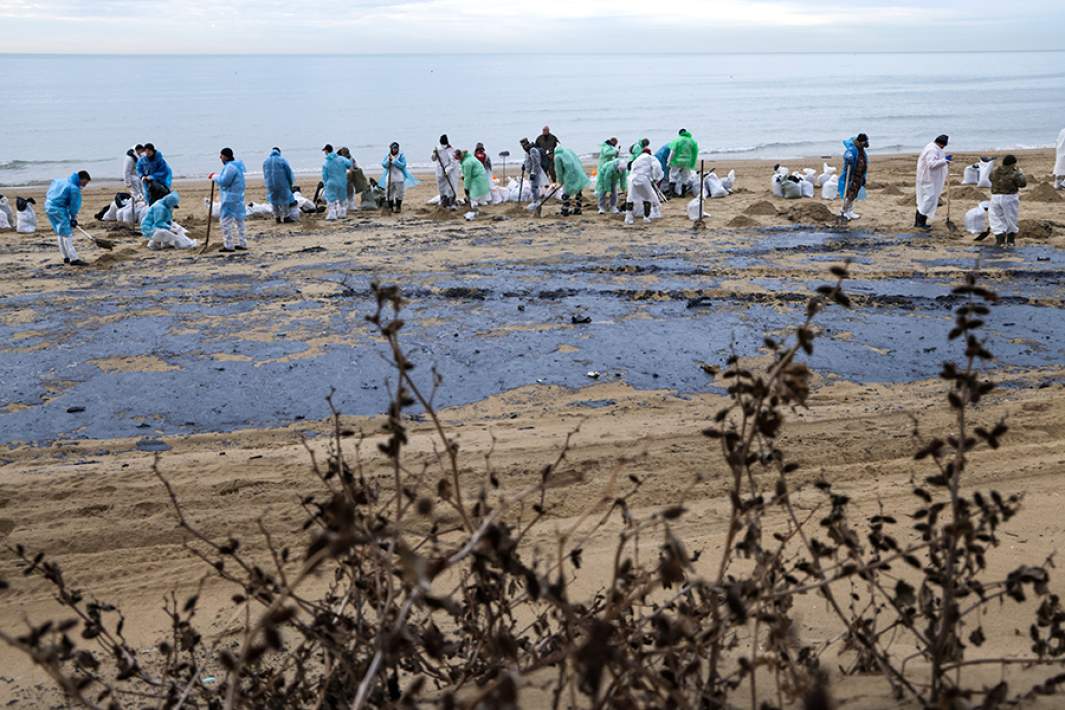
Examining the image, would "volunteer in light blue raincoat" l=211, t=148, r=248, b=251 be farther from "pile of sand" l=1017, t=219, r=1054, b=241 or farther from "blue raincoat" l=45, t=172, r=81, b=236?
"pile of sand" l=1017, t=219, r=1054, b=241

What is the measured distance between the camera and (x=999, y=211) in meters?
13.2

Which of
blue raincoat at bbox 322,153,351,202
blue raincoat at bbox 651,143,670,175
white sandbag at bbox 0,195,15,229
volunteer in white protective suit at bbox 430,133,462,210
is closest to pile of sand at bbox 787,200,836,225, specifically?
blue raincoat at bbox 651,143,670,175

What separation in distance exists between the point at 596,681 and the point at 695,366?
686cm

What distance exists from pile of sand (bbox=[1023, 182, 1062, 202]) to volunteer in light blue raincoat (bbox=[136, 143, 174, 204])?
14.0 metres

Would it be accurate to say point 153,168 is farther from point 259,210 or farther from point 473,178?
point 473,178

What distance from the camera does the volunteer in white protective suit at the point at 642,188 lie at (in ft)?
52.2

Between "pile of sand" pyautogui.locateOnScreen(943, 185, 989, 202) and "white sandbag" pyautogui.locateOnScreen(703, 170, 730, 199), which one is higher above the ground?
"white sandbag" pyautogui.locateOnScreen(703, 170, 730, 199)

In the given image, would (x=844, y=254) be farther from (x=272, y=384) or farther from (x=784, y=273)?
(x=272, y=384)

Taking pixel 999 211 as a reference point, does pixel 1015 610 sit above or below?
below

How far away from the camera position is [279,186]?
55.9 ft

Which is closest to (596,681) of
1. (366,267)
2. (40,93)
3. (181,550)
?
(181,550)

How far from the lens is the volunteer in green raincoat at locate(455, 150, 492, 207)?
59.0ft

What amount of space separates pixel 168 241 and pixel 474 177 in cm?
543

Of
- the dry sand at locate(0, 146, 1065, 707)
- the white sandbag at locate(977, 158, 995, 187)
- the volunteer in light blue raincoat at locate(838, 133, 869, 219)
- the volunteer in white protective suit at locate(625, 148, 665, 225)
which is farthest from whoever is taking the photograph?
the white sandbag at locate(977, 158, 995, 187)
